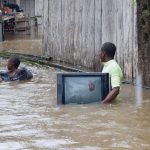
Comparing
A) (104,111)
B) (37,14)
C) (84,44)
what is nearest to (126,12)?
(84,44)

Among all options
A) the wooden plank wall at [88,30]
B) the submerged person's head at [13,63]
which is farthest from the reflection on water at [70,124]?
the submerged person's head at [13,63]

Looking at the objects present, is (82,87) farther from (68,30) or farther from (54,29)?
(54,29)

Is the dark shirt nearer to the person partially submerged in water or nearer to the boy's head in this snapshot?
the person partially submerged in water

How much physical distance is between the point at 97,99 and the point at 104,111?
56 centimetres

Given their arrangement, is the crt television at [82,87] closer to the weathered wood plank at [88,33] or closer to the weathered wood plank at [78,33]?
the weathered wood plank at [88,33]

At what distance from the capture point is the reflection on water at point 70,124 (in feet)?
19.1

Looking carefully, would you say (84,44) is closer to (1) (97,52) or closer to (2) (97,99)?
(1) (97,52)

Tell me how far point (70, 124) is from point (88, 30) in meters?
6.24

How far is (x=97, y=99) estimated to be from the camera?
8.27 metres

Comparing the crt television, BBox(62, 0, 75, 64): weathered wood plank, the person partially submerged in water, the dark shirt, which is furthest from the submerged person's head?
the crt television

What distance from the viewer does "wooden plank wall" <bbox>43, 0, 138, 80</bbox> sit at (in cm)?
1058

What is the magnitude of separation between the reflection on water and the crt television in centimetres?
18

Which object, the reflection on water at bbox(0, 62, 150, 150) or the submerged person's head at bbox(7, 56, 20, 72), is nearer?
the reflection on water at bbox(0, 62, 150, 150)

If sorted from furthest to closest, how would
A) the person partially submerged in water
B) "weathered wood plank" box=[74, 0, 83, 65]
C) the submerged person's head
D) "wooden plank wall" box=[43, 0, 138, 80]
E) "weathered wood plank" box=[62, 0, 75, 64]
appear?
"weathered wood plank" box=[62, 0, 75, 64], "weathered wood plank" box=[74, 0, 83, 65], the person partially submerged in water, the submerged person's head, "wooden plank wall" box=[43, 0, 138, 80]
